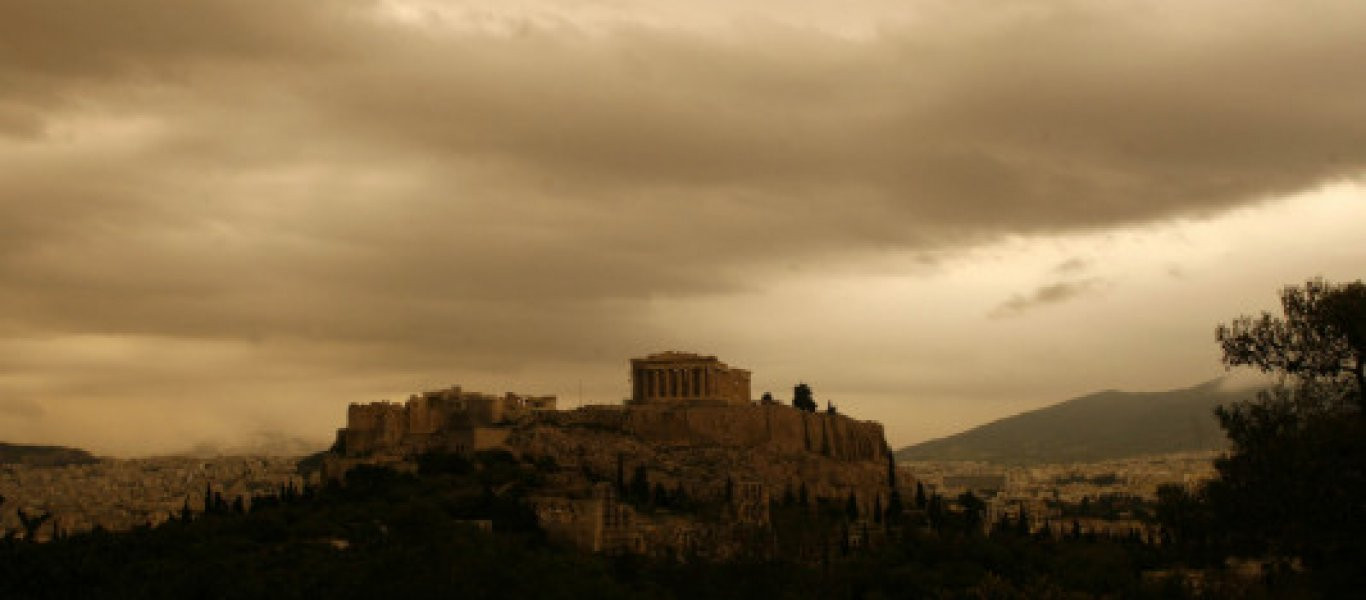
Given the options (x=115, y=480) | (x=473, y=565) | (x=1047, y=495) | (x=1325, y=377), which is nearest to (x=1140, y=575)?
(x=1325, y=377)

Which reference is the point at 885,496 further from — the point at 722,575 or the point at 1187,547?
the point at 1187,547

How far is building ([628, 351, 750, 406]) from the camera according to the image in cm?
11425

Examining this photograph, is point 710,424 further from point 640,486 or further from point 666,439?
point 640,486

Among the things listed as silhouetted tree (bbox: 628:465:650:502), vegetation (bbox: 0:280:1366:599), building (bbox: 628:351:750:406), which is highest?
building (bbox: 628:351:750:406)

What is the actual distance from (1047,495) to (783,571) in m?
140

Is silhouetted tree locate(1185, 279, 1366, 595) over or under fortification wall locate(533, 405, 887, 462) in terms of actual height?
under

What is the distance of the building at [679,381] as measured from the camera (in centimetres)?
11425

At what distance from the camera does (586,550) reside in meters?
73.3

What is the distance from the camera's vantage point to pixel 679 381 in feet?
377

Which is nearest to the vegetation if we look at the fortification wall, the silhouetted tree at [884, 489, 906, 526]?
the silhouetted tree at [884, 489, 906, 526]

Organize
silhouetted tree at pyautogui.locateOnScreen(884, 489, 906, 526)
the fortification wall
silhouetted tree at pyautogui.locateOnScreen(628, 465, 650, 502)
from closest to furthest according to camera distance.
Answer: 1. silhouetted tree at pyautogui.locateOnScreen(628, 465, 650, 502)
2. silhouetted tree at pyautogui.locateOnScreen(884, 489, 906, 526)
3. the fortification wall

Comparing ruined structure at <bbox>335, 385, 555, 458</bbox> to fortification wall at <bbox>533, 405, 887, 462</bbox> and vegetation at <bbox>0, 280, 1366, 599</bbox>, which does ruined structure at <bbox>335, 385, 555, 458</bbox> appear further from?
vegetation at <bbox>0, 280, 1366, 599</bbox>

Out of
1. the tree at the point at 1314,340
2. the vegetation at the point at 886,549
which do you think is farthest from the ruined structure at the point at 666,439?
the tree at the point at 1314,340

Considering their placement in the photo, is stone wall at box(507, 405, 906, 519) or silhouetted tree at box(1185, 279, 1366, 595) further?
stone wall at box(507, 405, 906, 519)
